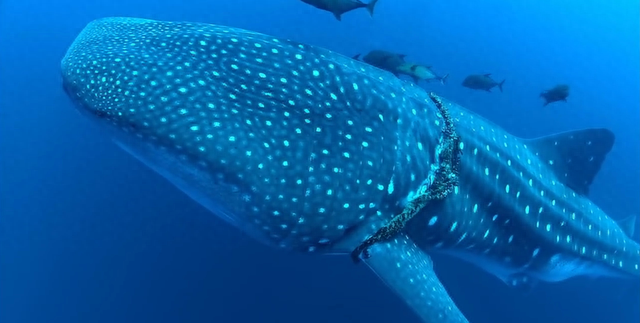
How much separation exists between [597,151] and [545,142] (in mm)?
534

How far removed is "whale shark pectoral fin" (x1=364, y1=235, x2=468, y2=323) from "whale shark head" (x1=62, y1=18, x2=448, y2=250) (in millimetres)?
276

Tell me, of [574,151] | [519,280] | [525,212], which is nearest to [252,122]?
[525,212]

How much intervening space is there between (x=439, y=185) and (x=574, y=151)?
2155mm

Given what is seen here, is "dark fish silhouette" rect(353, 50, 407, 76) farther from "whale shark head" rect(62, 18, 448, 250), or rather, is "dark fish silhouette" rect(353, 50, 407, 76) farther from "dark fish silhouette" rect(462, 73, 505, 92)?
"whale shark head" rect(62, 18, 448, 250)

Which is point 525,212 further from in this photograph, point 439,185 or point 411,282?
point 411,282

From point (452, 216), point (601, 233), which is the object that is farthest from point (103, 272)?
point (601, 233)

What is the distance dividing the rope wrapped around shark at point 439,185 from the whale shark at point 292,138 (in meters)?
0.04

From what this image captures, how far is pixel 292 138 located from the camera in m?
2.69

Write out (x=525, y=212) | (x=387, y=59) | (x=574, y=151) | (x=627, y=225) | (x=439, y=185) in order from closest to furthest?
(x=439, y=185), (x=525, y=212), (x=574, y=151), (x=627, y=225), (x=387, y=59)

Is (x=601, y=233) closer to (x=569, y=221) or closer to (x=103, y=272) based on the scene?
(x=569, y=221)

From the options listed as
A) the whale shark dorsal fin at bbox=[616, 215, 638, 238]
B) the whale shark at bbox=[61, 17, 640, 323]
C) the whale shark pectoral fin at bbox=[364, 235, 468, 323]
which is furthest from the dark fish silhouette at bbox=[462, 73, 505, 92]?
the whale shark pectoral fin at bbox=[364, 235, 468, 323]

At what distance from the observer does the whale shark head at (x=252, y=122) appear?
97.8 inches

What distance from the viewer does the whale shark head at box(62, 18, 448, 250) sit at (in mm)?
2484

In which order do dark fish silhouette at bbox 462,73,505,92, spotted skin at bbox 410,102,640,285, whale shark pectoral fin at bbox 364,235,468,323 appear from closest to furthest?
whale shark pectoral fin at bbox 364,235,468,323, spotted skin at bbox 410,102,640,285, dark fish silhouette at bbox 462,73,505,92
